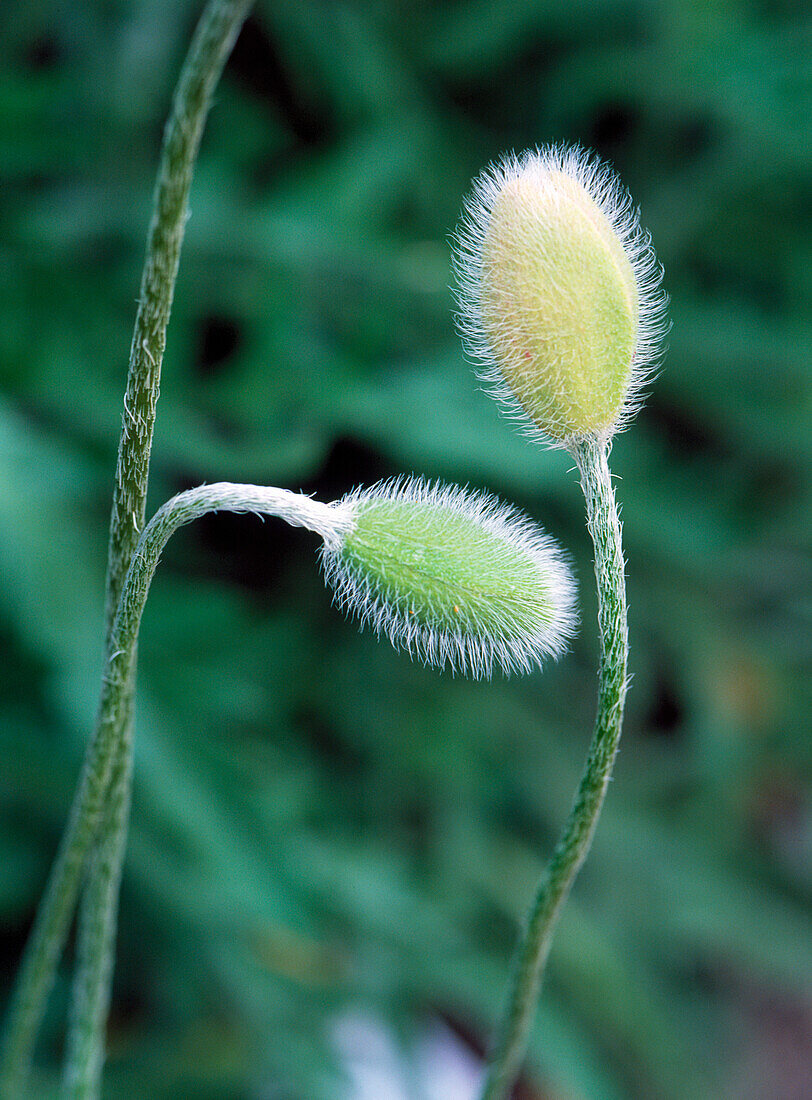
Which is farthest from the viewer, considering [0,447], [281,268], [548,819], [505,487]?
[548,819]

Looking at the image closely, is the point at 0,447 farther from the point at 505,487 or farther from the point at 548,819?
the point at 548,819

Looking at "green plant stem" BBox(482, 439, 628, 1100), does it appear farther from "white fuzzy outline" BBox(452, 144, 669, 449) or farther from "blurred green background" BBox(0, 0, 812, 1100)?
"blurred green background" BBox(0, 0, 812, 1100)

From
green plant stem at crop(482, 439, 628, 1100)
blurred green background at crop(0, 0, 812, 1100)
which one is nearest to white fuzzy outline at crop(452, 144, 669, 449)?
green plant stem at crop(482, 439, 628, 1100)

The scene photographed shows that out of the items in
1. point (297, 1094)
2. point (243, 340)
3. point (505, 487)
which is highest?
point (505, 487)

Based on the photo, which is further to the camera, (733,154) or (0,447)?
(733,154)

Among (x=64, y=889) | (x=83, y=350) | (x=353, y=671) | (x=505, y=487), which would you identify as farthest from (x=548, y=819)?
(x=64, y=889)

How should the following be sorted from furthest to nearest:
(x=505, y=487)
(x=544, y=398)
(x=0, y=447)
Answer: (x=505, y=487), (x=0, y=447), (x=544, y=398)
